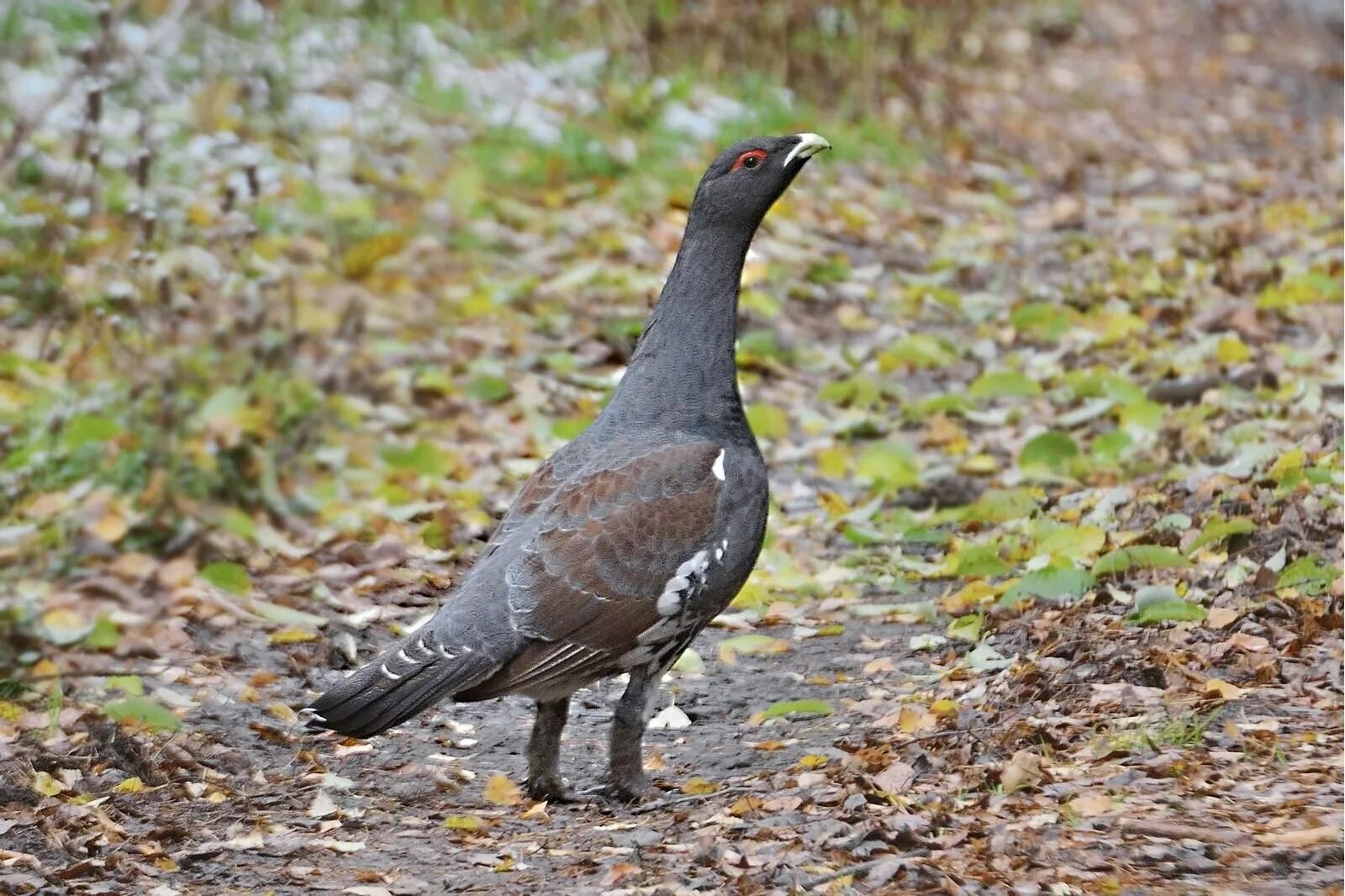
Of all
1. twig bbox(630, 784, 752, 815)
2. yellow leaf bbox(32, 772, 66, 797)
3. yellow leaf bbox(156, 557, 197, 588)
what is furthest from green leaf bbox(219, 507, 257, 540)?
twig bbox(630, 784, 752, 815)

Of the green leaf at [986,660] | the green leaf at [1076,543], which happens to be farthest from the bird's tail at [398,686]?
the green leaf at [1076,543]

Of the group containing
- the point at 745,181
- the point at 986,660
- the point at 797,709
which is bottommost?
the point at 797,709

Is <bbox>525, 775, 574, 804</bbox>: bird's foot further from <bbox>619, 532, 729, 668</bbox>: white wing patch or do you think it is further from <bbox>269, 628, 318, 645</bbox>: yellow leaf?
<bbox>269, 628, 318, 645</bbox>: yellow leaf

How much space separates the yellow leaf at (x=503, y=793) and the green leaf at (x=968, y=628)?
1913 mm

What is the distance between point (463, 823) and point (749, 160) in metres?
2.45

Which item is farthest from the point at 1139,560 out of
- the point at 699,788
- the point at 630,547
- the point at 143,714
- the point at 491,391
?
the point at 491,391

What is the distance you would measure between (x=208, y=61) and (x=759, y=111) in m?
4.45

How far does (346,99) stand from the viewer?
13.2 m

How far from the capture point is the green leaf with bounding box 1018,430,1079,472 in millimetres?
8758

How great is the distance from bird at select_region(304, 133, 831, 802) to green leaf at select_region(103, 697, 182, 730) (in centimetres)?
92

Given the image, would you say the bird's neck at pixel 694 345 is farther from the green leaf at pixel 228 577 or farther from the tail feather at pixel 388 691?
the green leaf at pixel 228 577

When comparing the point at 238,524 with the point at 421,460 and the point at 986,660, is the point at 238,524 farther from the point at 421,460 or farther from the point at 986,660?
the point at 986,660

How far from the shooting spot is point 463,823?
210 inches

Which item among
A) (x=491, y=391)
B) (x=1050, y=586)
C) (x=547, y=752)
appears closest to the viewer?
(x=547, y=752)
